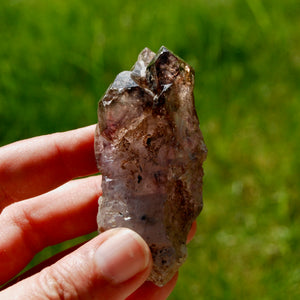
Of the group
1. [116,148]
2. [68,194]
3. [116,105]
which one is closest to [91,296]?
[116,148]

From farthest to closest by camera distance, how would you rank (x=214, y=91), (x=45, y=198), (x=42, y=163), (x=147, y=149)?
1. (x=214, y=91)
2. (x=45, y=198)
3. (x=42, y=163)
4. (x=147, y=149)

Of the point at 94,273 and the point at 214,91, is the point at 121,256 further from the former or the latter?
the point at 214,91

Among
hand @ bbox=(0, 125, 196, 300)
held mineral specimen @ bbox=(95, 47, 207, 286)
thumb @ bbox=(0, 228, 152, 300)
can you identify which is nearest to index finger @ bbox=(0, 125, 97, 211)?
hand @ bbox=(0, 125, 196, 300)

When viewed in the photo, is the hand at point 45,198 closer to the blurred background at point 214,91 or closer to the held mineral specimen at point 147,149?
the held mineral specimen at point 147,149

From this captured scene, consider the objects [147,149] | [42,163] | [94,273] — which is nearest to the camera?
[94,273]

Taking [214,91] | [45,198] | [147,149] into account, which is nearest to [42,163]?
[45,198]

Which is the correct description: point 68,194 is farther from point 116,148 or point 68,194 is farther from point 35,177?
point 116,148

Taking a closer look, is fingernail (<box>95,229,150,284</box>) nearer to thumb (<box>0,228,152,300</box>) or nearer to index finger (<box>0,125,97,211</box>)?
thumb (<box>0,228,152,300</box>)
